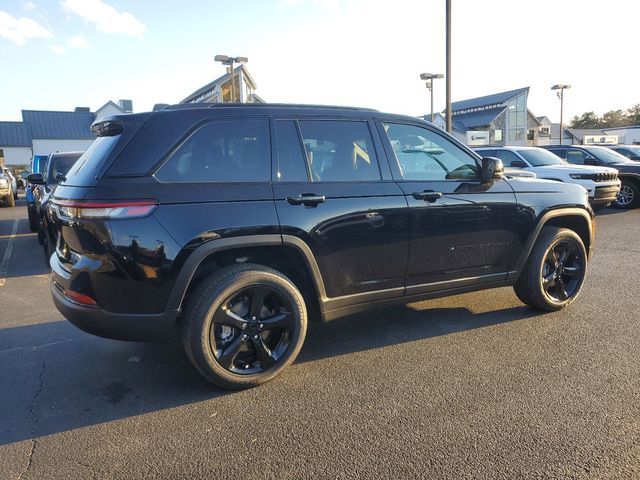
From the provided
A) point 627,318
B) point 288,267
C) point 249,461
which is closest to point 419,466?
point 249,461

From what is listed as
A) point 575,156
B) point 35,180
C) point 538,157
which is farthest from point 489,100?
point 35,180

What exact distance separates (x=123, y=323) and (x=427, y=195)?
236 cm

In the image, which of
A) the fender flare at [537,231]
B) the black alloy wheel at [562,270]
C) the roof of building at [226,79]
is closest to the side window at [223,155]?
the fender flare at [537,231]

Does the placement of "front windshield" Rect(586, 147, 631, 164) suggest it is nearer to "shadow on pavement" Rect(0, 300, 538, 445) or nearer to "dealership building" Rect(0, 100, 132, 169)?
"shadow on pavement" Rect(0, 300, 538, 445)

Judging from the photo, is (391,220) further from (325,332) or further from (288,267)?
(325,332)

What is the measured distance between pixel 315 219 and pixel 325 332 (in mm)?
1385

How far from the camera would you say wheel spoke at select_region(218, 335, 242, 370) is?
10.2 ft

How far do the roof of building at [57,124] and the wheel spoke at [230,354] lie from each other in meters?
60.8

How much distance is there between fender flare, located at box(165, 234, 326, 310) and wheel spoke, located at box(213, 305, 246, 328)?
24 cm

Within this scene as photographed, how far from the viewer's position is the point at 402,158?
3791 millimetres

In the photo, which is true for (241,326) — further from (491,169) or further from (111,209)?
(491,169)

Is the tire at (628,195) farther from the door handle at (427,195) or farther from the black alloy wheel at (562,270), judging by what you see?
the door handle at (427,195)

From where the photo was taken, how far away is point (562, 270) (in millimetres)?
4570

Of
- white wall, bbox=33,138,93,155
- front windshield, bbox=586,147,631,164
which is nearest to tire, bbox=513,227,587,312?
front windshield, bbox=586,147,631,164
